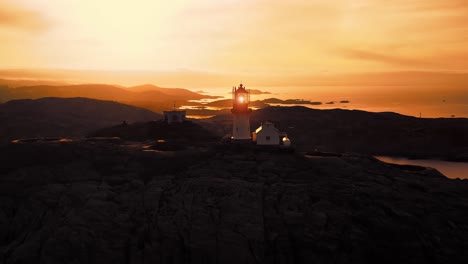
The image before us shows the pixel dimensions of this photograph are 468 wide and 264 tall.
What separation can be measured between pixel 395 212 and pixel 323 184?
273 inches

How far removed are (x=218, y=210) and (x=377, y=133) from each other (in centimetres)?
10230

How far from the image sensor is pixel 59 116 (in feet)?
481

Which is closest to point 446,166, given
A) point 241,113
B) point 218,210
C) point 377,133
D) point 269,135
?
point 377,133

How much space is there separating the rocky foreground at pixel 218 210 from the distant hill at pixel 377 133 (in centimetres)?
6262

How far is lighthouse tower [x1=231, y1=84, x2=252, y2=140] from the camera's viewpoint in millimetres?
52375

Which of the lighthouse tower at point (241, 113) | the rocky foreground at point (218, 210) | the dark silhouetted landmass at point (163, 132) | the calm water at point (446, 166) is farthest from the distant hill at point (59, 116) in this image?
the calm water at point (446, 166)

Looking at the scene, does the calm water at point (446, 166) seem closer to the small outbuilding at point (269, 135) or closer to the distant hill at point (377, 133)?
the distant hill at point (377, 133)

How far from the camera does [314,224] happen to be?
1417 inches

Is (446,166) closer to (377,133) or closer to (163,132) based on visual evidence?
(377,133)

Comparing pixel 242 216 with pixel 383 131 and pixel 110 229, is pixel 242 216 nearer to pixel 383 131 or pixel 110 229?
pixel 110 229

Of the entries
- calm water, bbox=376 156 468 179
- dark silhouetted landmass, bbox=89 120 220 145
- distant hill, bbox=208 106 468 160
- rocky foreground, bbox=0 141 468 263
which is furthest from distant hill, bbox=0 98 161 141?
calm water, bbox=376 156 468 179

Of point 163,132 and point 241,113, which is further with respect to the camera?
point 163,132

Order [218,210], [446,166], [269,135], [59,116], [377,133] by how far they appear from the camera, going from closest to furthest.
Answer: [218,210] → [269,135] → [446,166] → [377,133] → [59,116]

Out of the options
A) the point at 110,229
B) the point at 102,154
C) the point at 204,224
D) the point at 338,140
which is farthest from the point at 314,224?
the point at 338,140
